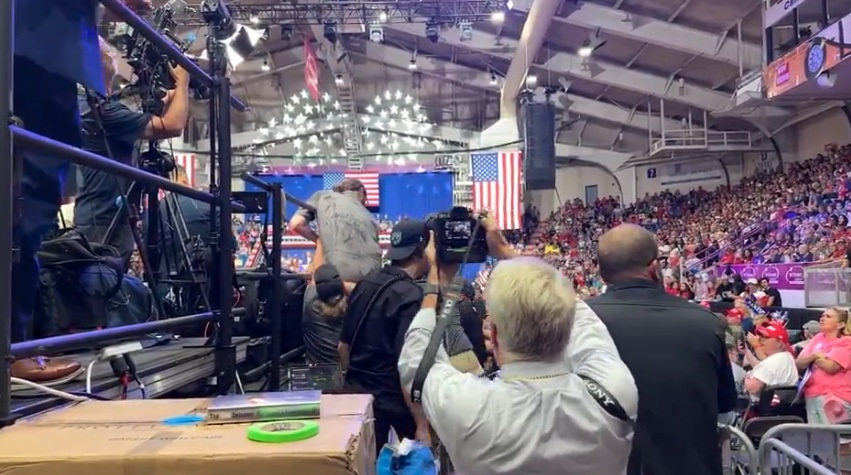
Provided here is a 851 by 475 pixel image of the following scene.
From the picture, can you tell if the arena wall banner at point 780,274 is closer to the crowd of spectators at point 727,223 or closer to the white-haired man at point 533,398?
the crowd of spectators at point 727,223

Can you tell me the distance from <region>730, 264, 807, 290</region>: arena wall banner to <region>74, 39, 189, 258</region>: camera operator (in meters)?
9.32

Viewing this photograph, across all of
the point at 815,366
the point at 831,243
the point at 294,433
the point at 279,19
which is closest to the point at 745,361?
the point at 815,366

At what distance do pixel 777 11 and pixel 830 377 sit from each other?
8.27 metres

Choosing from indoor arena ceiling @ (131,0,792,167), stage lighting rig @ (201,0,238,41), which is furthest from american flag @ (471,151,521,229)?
stage lighting rig @ (201,0,238,41)

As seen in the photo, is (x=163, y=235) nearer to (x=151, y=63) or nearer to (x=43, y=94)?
(x=151, y=63)

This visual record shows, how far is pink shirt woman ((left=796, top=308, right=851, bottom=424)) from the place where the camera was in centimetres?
426

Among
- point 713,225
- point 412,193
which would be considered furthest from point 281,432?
point 713,225

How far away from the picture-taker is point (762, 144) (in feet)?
54.1

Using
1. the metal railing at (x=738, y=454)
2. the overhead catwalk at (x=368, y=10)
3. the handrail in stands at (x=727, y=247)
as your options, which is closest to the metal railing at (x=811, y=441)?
the metal railing at (x=738, y=454)

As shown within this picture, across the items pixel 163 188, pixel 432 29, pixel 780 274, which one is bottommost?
pixel 780 274

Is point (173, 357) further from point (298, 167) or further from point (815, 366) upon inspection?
point (298, 167)

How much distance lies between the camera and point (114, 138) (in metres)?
2.06

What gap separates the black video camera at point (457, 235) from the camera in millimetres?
1874

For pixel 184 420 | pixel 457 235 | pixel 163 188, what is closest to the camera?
pixel 184 420
